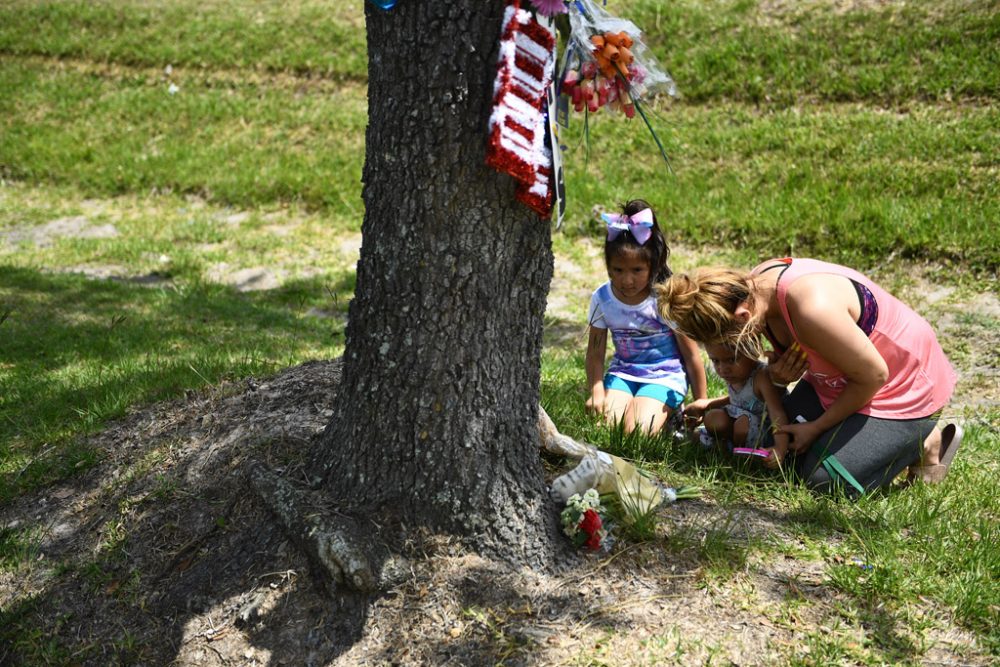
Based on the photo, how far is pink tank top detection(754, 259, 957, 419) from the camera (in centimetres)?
357

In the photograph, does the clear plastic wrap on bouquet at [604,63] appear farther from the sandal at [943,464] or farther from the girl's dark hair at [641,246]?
the sandal at [943,464]

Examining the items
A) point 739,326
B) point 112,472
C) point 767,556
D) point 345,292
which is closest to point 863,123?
point 345,292

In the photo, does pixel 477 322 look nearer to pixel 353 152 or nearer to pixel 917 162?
pixel 917 162

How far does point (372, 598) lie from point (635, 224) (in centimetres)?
222

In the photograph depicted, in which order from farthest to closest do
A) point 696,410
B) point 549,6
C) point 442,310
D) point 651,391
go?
point 651,391 < point 696,410 < point 442,310 < point 549,6

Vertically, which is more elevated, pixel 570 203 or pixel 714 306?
pixel 714 306

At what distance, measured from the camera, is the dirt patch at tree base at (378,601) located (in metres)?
2.62

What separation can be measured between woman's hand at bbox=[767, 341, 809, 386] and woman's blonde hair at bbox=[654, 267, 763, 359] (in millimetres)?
119

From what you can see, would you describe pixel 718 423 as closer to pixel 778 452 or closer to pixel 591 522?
pixel 778 452

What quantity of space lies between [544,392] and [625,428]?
0.73 metres

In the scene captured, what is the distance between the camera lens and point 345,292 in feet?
25.0

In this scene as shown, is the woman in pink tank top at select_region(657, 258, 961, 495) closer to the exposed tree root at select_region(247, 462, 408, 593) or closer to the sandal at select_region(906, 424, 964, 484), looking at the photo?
the sandal at select_region(906, 424, 964, 484)

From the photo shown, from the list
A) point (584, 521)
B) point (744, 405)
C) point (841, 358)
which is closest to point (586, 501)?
point (584, 521)

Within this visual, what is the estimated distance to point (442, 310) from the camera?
268cm
